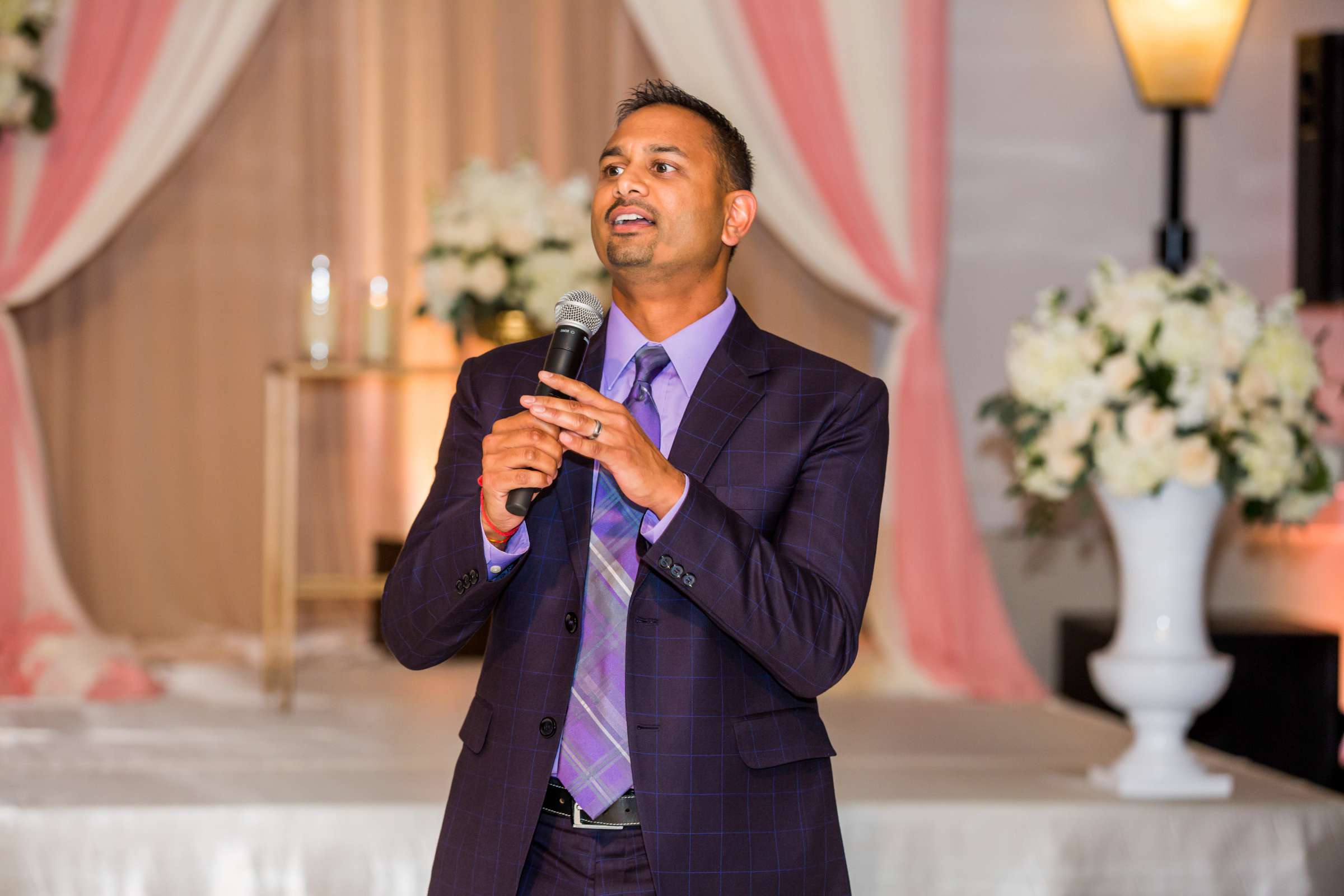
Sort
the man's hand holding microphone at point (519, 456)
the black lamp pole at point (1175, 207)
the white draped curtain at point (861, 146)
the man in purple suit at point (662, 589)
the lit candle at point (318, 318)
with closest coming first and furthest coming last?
1. the man's hand holding microphone at point (519, 456)
2. the man in purple suit at point (662, 589)
3. the lit candle at point (318, 318)
4. the white draped curtain at point (861, 146)
5. the black lamp pole at point (1175, 207)

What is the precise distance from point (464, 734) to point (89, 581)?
3.65 metres

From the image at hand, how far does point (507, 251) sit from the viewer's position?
160 inches

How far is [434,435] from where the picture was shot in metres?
5.08

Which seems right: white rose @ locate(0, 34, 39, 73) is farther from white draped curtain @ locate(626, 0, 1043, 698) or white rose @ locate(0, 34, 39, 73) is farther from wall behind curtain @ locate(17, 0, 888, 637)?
white draped curtain @ locate(626, 0, 1043, 698)

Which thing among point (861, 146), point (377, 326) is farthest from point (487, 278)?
point (861, 146)

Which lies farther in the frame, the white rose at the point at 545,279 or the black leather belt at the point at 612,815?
the white rose at the point at 545,279

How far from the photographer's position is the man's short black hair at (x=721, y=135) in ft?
5.72

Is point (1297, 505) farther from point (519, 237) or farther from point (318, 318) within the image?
point (318, 318)

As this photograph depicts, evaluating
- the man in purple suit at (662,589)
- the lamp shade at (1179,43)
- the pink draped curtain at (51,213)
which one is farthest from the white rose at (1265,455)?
the pink draped curtain at (51,213)

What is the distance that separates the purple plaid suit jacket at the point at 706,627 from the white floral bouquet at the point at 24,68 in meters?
3.36

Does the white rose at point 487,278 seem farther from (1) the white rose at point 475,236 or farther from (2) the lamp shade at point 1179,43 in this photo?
(2) the lamp shade at point 1179,43

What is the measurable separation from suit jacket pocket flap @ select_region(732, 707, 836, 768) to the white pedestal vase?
1550 mm

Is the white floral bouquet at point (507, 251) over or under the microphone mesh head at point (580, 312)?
over

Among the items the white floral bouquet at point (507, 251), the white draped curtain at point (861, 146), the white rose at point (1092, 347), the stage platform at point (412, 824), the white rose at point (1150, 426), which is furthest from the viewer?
the white draped curtain at point (861, 146)
